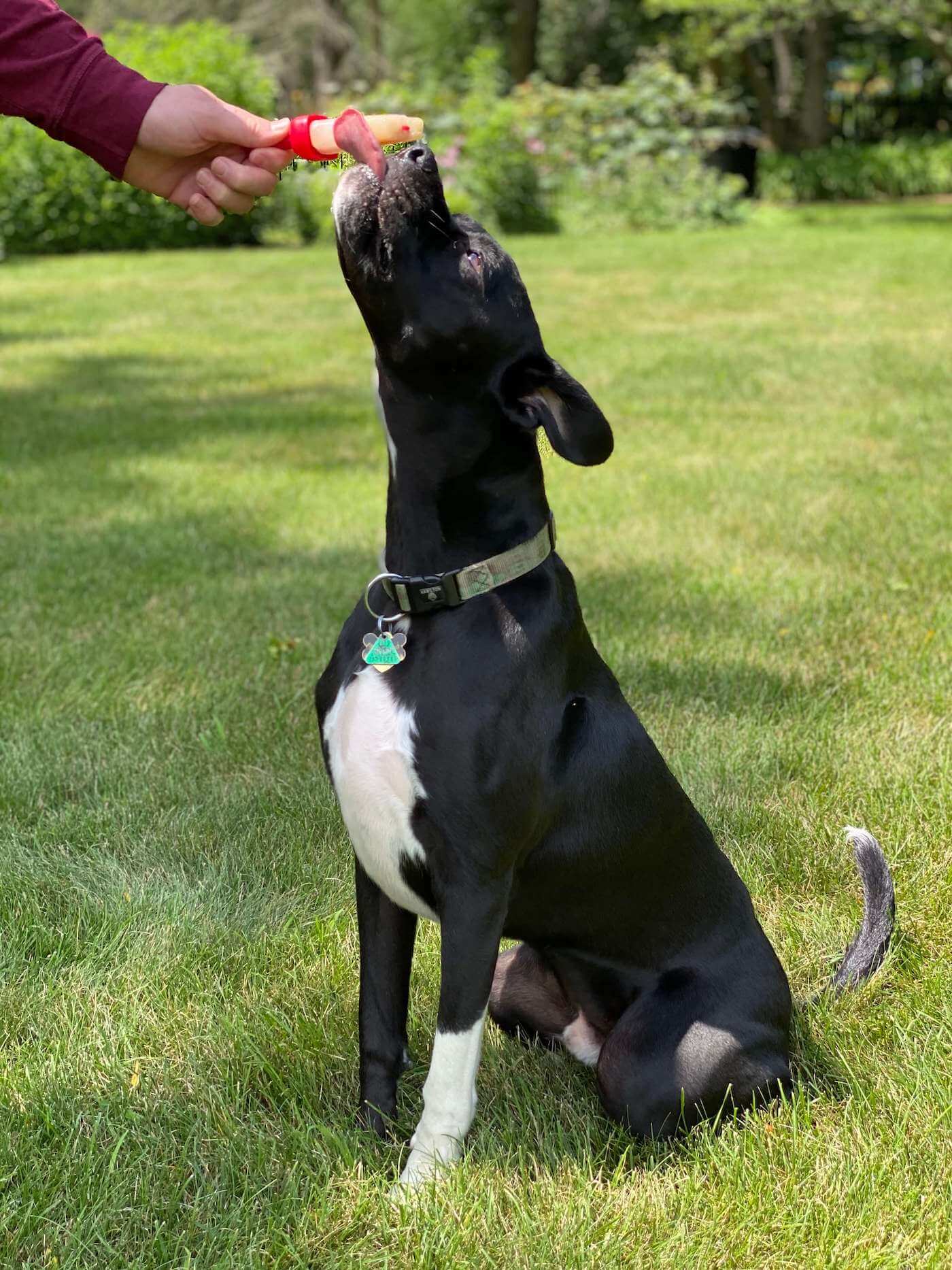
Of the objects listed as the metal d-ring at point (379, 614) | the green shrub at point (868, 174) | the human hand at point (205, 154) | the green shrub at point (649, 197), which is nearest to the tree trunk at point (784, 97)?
the green shrub at point (868, 174)

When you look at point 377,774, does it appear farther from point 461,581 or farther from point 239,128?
point 239,128

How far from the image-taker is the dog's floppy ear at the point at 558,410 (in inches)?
75.6

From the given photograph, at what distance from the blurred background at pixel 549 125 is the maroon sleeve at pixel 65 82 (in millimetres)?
12008

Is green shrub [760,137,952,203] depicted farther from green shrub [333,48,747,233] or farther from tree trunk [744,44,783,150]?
green shrub [333,48,747,233]

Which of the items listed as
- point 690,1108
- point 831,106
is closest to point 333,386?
point 690,1108

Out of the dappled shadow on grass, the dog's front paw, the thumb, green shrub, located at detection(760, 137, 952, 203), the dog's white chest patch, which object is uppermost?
the thumb

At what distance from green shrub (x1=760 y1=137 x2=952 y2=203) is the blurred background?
0.11 ft

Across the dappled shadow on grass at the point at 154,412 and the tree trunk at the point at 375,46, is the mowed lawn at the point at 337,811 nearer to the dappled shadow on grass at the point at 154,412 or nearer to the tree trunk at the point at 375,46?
the dappled shadow on grass at the point at 154,412

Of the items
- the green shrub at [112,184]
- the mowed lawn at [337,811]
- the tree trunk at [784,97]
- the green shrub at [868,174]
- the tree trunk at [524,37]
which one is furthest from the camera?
the tree trunk at [784,97]

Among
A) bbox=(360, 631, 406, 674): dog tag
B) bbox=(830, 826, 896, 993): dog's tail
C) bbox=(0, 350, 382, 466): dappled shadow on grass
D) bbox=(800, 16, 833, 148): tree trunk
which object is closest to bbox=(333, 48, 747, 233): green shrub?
bbox=(0, 350, 382, 466): dappled shadow on grass

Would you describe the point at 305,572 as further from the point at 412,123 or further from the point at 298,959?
the point at 412,123

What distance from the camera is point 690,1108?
2158 mm

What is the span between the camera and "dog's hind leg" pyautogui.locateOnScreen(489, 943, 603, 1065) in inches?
94.6

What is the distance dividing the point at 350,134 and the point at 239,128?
1.78ft
